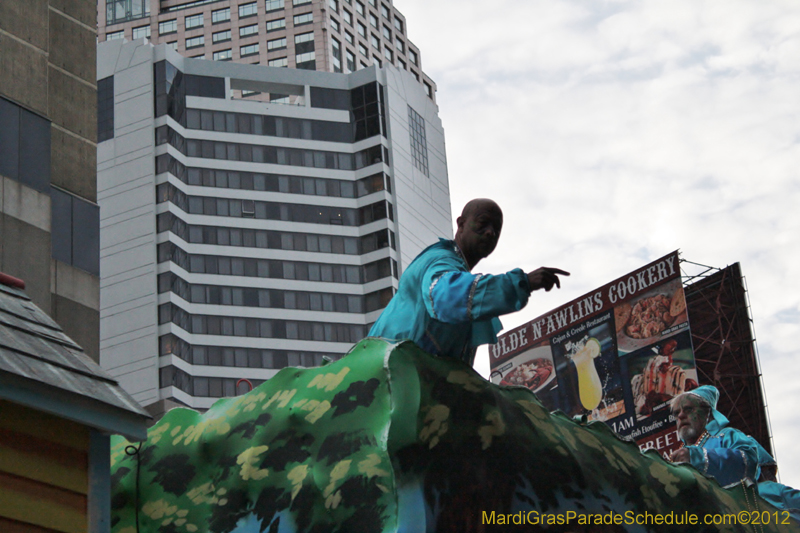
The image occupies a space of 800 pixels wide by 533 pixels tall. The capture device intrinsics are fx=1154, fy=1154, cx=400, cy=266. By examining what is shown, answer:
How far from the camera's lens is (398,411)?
3.92m

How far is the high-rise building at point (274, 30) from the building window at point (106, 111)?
22.8 meters

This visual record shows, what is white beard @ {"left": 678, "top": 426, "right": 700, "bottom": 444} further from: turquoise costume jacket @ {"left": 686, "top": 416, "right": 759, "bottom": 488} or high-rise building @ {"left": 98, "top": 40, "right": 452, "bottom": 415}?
high-rise building @ {"left": 98, "top": 40, "right": 452, "bottom": 415}

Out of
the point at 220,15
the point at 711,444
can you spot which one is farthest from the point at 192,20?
the point at 711,444

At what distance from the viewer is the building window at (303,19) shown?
4176 inches

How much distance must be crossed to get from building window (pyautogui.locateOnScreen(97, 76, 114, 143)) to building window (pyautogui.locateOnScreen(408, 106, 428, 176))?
23396 mm

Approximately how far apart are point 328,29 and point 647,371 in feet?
246

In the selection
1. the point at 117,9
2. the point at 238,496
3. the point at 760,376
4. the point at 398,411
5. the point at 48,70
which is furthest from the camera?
the point at 117,9

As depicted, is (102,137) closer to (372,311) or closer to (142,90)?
(142,90)

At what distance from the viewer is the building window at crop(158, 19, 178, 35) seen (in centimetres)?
11150

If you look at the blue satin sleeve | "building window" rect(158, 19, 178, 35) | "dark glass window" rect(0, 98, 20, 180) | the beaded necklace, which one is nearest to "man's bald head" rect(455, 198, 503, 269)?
the blue satin sleeve

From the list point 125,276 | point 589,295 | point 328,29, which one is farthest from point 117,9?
point 589,295

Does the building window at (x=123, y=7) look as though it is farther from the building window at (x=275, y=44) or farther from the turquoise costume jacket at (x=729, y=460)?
the turquoise costume jacket at (x=729, y=460)

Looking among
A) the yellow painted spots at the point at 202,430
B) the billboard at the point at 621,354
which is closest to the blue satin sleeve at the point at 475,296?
the yellow painted spots at the point at 202,430

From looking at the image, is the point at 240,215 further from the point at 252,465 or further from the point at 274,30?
the point at 252,465
